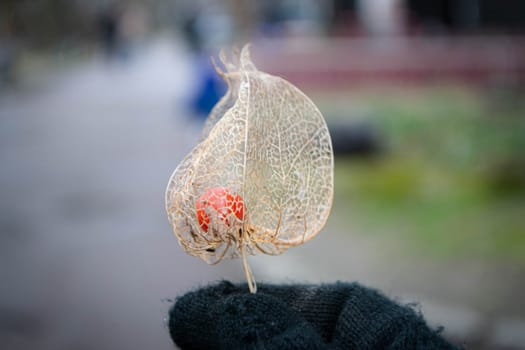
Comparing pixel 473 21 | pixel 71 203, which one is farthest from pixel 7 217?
pixel 473 21

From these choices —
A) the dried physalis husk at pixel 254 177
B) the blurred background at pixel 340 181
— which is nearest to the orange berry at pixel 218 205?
the dried physalis husk at pixel 254 177

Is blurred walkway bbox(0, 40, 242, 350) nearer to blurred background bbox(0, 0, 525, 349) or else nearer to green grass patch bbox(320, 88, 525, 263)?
blurred background bbox(0, 0, 525, 349)

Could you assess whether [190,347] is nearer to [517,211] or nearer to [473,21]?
[517,211]

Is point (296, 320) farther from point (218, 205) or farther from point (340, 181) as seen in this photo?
point (340, 181)

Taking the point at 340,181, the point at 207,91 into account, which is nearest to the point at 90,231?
the point at 340,181

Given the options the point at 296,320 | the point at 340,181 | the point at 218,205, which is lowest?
the point at 340,181

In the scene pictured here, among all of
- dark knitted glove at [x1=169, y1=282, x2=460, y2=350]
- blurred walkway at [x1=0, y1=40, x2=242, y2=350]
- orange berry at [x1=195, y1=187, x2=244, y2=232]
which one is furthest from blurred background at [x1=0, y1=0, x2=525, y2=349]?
orange berry at [x1=195, y1=187, x2=244, y2=232]
